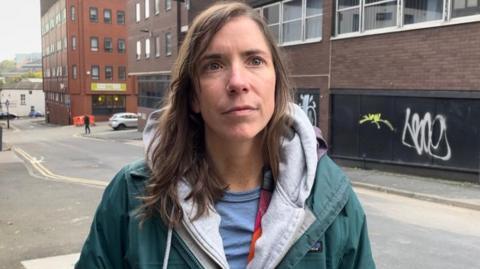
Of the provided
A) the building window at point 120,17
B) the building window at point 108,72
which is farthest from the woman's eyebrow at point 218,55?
the building window at point 120,17

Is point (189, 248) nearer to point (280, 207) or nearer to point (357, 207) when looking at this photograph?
point (280, 207)

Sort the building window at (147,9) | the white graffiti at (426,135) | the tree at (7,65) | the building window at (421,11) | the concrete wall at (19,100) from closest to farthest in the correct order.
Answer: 1. the white graffiti at (426,135)
2. the building window at (421,11)
3. the building window at (147,9)
4. the concrete wall at (19,100)
5. the tree at (7,65)

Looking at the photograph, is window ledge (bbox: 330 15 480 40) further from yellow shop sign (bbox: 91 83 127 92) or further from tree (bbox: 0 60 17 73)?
tree (bbox: 0 60 17 73)

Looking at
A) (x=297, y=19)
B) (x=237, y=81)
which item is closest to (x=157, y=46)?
(x=297, y=19)

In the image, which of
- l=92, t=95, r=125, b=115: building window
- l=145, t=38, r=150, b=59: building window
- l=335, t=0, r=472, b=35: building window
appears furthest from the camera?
l=92, t=95, r=125, b=115: building window

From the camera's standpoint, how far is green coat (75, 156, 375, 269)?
157 centimetres

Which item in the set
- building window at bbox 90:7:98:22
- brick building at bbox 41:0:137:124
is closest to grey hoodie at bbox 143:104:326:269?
brick building at bbox 41:0:137:124

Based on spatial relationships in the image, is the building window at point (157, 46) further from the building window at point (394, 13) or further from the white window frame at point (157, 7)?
the building window at point (394, 13)

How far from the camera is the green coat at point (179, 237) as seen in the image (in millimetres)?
1565

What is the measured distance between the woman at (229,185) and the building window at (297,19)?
15037mm

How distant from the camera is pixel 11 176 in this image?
1450cm

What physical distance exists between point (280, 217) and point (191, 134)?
0.45 m

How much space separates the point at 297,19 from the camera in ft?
59.4

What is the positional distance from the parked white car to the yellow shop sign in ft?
43.0
